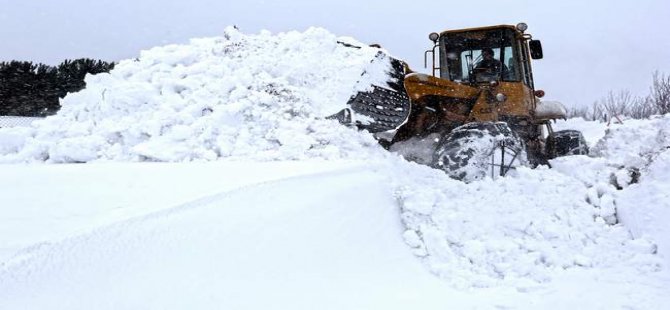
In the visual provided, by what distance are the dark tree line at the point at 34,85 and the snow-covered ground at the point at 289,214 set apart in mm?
7116

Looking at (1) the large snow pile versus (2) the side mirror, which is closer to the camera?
(1) the large snow pile

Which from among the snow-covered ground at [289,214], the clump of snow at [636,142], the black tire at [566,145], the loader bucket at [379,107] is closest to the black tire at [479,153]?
the snow-covered ground at [289,214]

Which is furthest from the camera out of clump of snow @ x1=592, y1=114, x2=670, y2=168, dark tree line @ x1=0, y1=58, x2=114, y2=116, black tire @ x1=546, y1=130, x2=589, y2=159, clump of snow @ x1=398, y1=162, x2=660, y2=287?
dark tree line @ x1=0, y1=58, x2=114, y2=116

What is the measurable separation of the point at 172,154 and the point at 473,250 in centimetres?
277

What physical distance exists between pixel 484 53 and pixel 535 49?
81 centimetres

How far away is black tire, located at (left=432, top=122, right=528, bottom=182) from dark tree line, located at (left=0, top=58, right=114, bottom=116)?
9697 millimetres

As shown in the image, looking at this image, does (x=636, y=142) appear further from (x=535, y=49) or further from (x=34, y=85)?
(x=34, y=85)

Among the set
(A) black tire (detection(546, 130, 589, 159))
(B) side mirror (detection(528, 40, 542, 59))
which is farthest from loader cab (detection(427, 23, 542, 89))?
(A) black tire (detection(546, 130, 589, 159))

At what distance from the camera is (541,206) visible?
14.0 ft

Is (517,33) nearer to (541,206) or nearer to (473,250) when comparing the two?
(541,206)

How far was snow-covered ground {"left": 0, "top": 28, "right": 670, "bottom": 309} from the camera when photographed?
281cm

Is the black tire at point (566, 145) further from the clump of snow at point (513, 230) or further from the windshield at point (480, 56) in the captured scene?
the clump of snow at point (513, 230)

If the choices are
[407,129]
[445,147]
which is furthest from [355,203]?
[407,129]

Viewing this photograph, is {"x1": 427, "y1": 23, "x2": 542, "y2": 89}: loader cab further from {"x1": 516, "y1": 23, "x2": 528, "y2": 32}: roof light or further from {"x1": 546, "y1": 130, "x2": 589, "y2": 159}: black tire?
{"x1": 546, "y1": 130, "x2": 589, "y2": 159}: black tire
